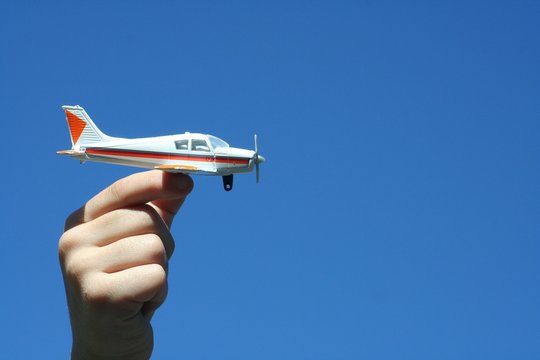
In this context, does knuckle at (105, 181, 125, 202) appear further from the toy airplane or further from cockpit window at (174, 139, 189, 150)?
cockpit window at (174, 139, 189, 150)

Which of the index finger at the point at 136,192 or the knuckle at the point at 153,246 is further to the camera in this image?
the index finger at the point at 136,192

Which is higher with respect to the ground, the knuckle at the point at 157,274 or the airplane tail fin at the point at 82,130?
the airplane tail fin at the point at 82,130

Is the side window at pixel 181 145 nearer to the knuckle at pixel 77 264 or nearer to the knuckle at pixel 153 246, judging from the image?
the knuckle at pixel 153 246

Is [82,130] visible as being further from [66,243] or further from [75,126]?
[66,243]

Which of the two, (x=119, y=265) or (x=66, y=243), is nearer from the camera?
(x=119, y=265)

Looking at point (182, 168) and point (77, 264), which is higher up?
point (182, 168)

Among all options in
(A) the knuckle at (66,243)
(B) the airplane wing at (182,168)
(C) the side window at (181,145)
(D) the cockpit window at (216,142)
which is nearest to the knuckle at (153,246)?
(B) the airplane wing at (182,168)

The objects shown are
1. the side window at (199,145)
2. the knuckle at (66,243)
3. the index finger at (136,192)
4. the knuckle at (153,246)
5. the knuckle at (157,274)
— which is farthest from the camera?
Result: the knuckle at (66,243)

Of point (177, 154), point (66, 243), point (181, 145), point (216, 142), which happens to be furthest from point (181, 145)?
point (66, 243)
